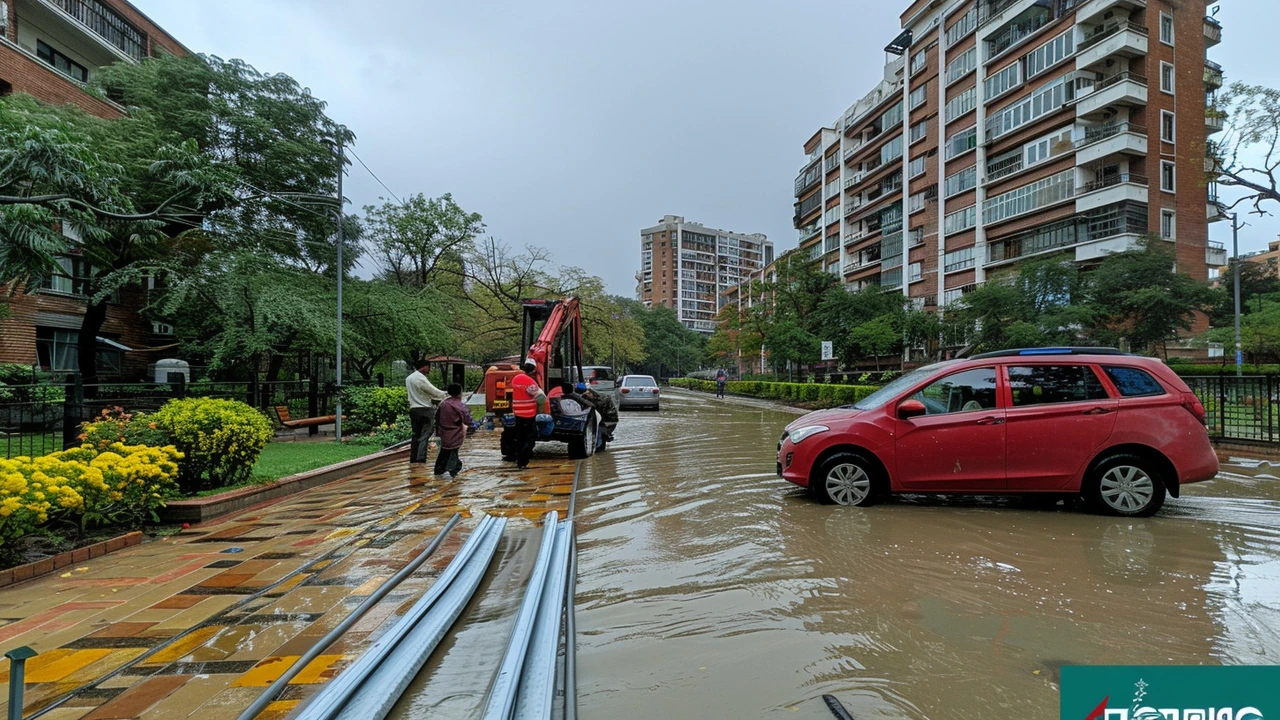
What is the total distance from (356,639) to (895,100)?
176ft

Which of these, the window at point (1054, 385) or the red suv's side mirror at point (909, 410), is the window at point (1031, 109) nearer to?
the window at point (1054, 385)

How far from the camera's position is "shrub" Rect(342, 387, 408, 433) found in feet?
48.0

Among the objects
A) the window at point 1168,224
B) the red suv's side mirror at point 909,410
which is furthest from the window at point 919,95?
the red suv's side mirror at point 909,410

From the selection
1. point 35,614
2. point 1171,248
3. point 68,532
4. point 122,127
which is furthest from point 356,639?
point 1171,248

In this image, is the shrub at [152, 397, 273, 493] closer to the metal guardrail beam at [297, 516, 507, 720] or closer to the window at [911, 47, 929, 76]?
the metal guardrail beam at [297, 516, 507, 720]

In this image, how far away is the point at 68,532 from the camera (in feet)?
18.3

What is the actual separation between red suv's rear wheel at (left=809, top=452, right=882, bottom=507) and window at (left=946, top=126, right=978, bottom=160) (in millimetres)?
38828

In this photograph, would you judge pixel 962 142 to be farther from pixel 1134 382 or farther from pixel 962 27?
pixel 1134 382

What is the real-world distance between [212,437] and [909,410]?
25.0ft

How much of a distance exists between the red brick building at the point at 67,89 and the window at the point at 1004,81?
41758mm

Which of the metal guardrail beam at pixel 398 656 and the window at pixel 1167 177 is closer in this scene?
the metal guardrail beam at pixel 398 656

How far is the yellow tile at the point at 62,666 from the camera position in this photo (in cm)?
313

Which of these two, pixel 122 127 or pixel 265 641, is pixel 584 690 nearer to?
pixel 265 641

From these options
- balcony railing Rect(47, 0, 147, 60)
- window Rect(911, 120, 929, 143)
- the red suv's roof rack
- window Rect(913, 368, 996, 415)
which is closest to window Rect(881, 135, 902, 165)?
window Rect(911, 120, 929, 143)
